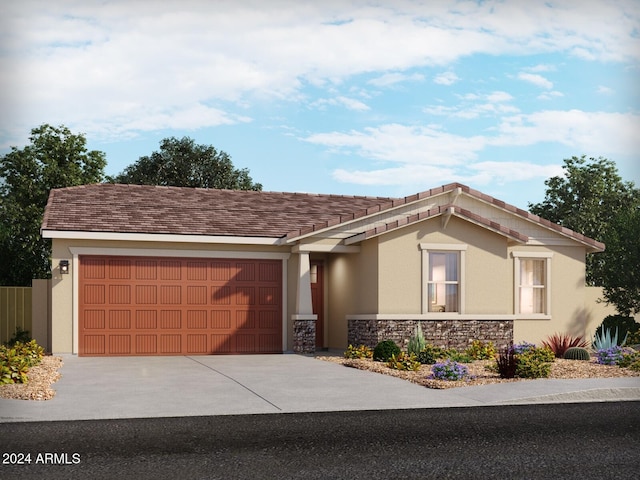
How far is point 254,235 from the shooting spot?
22.6 metres

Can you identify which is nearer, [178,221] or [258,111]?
[178,221]

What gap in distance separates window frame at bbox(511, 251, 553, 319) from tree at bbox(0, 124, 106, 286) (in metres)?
17.5

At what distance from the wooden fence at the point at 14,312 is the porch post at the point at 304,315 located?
8.01 meters

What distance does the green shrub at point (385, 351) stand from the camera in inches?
751

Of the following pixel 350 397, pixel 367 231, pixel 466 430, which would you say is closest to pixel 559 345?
pixel 367 231

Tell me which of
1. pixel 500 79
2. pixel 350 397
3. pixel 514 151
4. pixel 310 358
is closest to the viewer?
pixel 350 397

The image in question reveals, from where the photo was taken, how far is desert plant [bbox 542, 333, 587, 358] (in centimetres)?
2091

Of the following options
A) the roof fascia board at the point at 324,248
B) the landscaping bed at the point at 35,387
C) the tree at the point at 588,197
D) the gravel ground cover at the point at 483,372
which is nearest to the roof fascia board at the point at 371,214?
the roof fascia board at the point at 324,248

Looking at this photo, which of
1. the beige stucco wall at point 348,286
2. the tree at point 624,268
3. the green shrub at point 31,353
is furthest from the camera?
the tree at point 624,268

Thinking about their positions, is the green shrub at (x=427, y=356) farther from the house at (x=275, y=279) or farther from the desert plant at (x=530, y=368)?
the desert plant at (x=530, y=368)

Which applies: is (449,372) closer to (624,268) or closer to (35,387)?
(35,387)

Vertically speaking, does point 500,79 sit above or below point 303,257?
A: above

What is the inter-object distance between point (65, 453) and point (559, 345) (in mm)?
15811

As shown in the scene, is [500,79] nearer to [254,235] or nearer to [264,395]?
[254,235]
